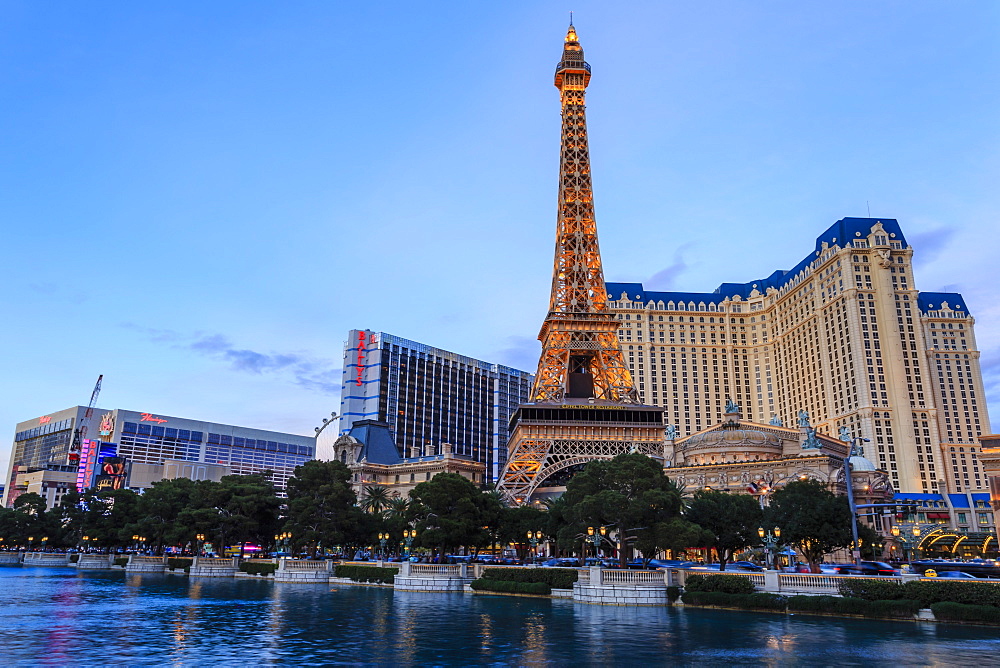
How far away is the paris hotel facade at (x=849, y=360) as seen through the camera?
150250mm

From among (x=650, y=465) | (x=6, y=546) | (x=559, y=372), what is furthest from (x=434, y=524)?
(x=6, y=546)

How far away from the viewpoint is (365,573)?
6706 centimetres

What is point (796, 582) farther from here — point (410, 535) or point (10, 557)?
point (10, 557)

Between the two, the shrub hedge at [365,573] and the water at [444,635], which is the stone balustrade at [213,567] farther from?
the water at [444,635]

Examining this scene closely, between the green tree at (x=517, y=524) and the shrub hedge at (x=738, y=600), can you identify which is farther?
the green tree at (x=517, y=524)

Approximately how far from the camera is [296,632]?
34.5 metres

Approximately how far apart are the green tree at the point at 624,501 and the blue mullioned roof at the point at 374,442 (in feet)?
296

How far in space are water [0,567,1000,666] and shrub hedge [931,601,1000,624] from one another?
126 cm

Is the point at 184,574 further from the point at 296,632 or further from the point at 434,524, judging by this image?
the point at 296,632

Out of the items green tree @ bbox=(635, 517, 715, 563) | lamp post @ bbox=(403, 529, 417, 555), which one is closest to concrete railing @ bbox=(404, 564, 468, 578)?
lamp post @ bbox=(403, 529, 417, 555)

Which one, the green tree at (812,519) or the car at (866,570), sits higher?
the green tree at (812,519)

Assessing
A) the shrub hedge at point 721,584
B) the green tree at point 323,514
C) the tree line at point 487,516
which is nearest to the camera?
the shrub hedge at point 721,584

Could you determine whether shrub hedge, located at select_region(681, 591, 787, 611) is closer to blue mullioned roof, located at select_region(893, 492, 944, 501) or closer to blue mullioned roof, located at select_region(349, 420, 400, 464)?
blue mullioned roof, located at select_region(893, 492, 944, 501)

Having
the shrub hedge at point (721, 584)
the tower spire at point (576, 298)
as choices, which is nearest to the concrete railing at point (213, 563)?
the tower spire at point (576, 298)
